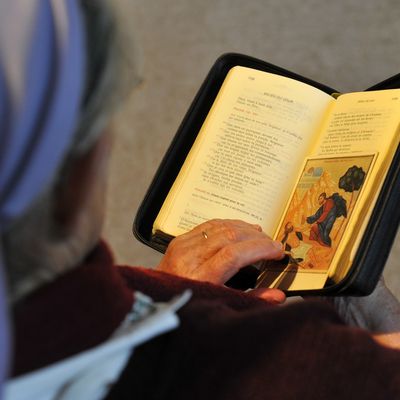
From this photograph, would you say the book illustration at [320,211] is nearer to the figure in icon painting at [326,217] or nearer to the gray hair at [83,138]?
the figure in icon painting at [326,217]

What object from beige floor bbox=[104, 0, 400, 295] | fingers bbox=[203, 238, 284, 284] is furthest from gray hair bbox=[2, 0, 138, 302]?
beige floor bbox=[104, 0, 400, 295]

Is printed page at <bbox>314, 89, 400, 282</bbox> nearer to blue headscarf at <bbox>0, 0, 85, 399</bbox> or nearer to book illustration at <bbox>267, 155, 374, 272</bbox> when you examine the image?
book illustration at <bbox>267, 155, 374, 272</bbox>

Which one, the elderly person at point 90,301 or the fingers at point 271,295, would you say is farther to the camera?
the fingers at point 271,295

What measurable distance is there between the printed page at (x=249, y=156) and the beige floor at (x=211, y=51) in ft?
1.50

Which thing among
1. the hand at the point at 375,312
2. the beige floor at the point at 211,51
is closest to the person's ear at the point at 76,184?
the hand at the point at 375,312

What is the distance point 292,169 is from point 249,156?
5cm


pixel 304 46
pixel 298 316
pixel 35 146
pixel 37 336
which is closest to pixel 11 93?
pixel 35 146

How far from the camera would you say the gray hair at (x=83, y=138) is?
1.12 feet

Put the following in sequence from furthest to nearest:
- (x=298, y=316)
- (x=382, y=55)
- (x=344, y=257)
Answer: (x=382, y=55), (x=344, y=257), (x=298, y=316)

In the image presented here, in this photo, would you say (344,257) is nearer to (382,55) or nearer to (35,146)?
(35,146)

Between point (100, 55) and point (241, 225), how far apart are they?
0.36m

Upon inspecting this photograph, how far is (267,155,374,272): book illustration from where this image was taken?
0.64 m

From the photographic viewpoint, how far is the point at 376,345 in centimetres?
50

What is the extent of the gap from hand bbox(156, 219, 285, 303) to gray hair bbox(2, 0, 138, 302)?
0.30 m
